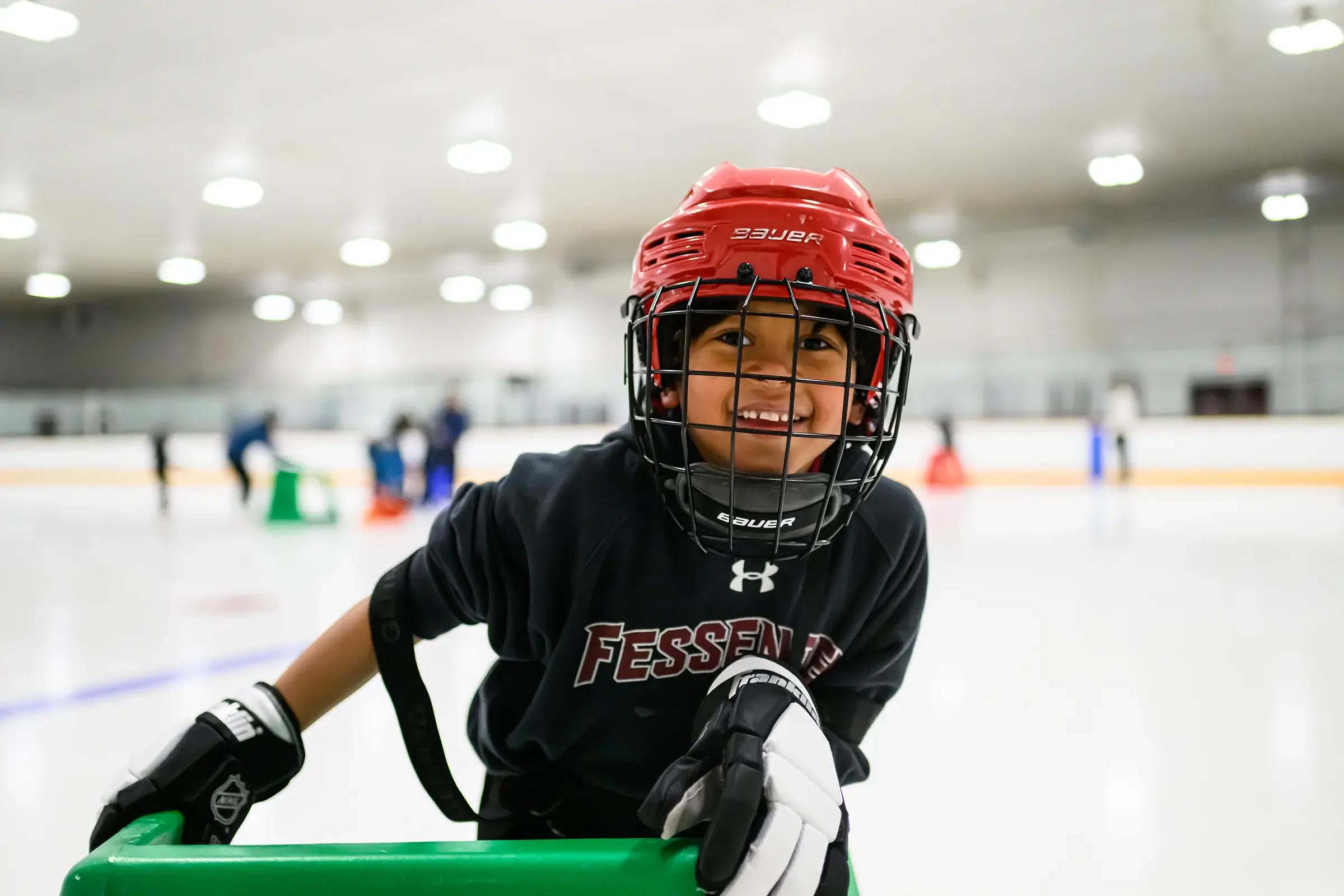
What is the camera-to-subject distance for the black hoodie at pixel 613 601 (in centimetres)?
95

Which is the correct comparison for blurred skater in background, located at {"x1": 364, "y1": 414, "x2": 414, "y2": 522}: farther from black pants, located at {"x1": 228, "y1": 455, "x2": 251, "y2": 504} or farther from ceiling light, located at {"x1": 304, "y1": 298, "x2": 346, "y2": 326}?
ceiling light, located at {"x1": 304, "y1": 298, "x2": 346, "y2": 326}

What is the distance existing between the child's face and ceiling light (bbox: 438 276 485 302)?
14674 mm

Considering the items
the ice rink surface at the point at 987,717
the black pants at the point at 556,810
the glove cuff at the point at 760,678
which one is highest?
the glove cuff at the point at 760,678

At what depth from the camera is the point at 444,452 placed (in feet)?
31.6

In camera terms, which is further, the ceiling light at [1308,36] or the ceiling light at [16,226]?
the ceiling light at [16,226]

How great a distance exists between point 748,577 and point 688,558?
7cm

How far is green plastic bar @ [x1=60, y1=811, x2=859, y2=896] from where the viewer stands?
0.59 meters

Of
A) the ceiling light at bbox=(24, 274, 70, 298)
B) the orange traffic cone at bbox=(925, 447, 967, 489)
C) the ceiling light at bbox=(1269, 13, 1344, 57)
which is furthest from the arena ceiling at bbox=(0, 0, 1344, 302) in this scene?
the ceiling light at bbox=(24, 274, 70, 298)

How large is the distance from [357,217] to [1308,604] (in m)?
11.0

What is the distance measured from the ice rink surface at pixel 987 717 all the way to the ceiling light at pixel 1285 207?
22.3ft

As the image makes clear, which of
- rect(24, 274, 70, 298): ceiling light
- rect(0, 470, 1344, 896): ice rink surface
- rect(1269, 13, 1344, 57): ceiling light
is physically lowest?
rect(0, 470, 1344, 896): ice rink surface

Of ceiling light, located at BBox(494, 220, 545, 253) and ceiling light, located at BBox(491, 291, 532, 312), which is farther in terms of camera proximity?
ceiling light, located at BBox(491, 291, 532, 312)

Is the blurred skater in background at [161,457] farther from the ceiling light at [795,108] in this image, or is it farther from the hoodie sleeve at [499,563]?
the hoodie sleeve at [499,563]

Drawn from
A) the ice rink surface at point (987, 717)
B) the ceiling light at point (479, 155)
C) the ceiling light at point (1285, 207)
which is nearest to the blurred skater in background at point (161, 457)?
the ceiling light at point (479, 155)
